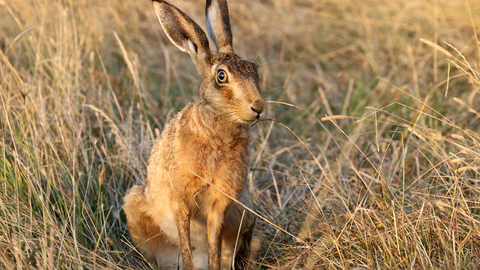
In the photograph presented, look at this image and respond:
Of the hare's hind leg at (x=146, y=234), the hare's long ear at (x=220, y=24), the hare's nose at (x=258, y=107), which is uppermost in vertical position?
the hare's long ear at (x=220, y=24)

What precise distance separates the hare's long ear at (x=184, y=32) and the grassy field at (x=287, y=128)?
60cm

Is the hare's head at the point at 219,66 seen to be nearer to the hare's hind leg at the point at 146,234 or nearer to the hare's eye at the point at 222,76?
the hare's eye at the point at 222,76

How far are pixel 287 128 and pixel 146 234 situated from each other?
53.4 inches

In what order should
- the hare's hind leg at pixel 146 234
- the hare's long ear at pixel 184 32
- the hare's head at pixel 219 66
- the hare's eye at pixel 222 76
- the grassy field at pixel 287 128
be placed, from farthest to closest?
1. the hare's hind leg at pixel 146 234
2. the hare's long ear at pixel 184 32
3. the hare's eye at pixel 222 76
4. the hare's head at pixel 219 66
5. the grassy field at pixel 287 128

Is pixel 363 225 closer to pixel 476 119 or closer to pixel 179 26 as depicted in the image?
pixel 179 26

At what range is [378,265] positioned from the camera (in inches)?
116

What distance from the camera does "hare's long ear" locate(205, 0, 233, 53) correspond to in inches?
154

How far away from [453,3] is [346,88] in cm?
241

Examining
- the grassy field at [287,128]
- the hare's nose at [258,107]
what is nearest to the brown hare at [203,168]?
the hare's nose at [258,107]

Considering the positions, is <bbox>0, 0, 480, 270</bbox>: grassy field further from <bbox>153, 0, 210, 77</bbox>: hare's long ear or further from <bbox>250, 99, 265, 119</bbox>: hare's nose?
<bbox>153, 0, 210, 77</bbox>: hare's long ear

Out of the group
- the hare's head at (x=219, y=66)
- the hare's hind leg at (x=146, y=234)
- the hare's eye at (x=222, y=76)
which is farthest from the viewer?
the hare's hind leg at (x=146, y=234)

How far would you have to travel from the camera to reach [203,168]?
343 cm

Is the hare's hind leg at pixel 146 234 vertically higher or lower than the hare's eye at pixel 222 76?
lower

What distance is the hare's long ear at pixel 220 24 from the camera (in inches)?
154
